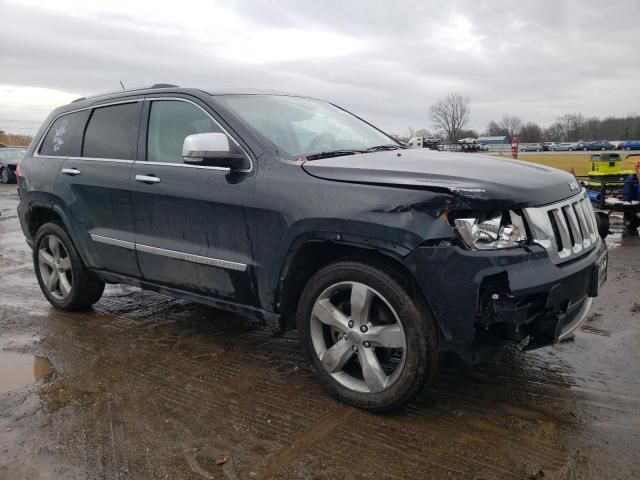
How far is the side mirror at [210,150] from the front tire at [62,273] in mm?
2058

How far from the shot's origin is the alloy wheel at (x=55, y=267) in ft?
15.9

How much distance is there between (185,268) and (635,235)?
7.70 metres

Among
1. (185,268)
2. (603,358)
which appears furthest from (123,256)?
(603,358)

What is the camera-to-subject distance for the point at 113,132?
429cm

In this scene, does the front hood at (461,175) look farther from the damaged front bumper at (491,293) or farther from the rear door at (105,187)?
the rear door at (105,187)

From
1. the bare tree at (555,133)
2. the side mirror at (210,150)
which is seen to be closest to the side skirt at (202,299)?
the side mirror at (210,150)

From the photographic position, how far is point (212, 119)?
141 inches

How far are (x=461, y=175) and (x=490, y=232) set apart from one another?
0.34 metres

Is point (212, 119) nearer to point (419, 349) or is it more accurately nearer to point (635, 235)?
point (419, 349)

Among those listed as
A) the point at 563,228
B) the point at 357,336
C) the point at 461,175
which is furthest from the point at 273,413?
the point at 563,228

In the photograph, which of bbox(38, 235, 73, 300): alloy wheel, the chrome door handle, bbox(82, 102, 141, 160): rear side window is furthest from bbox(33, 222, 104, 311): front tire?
the chrome door handle

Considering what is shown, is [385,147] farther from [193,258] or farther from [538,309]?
[538,309]

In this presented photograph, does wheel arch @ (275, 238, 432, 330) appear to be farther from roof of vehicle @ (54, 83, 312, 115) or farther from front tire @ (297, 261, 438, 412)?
roof of vehicle @ (54, 83, 312, 115)

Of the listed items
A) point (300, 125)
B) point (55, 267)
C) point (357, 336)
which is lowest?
point (357, 336)
